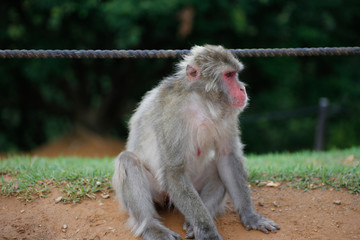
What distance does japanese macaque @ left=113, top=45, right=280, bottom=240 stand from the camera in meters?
3.84

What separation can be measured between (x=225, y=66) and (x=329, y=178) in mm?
1830

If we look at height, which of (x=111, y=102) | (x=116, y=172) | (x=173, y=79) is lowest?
(x=111, y=102)

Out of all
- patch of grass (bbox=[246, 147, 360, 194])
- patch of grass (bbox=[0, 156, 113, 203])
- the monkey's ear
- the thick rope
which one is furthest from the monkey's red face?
patch of grass (bbox=[0, 156, 113, 203])

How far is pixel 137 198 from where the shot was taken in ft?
12.8

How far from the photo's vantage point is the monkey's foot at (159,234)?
3760 millimetres

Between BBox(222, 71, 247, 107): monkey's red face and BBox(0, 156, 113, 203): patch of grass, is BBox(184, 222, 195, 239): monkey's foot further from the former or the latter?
BBox(222, 71, 247, 107): monkey's red face

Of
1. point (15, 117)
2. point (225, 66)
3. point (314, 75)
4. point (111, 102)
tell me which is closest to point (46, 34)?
point (111, 102)

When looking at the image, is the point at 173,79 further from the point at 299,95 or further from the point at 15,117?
the point at 15,117

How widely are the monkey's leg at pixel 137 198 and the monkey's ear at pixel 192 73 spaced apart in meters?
0.92

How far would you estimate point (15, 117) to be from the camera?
1512 centimetres

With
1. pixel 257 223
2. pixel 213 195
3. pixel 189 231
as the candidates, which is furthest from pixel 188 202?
pixel 257 223

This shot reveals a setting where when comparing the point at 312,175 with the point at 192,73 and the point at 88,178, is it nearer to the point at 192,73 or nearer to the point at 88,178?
the point at 192,73

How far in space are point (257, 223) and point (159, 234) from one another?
876 mm

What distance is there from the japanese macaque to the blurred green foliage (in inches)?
217
